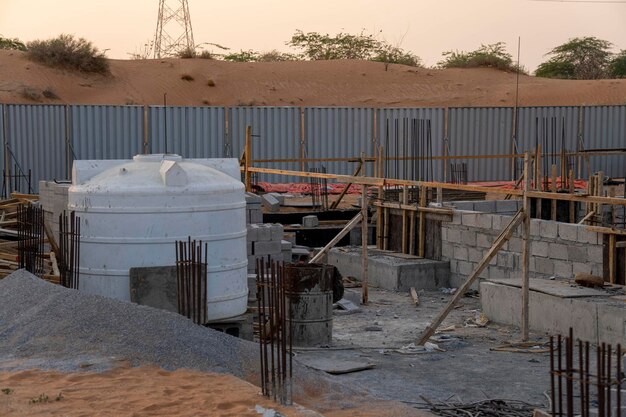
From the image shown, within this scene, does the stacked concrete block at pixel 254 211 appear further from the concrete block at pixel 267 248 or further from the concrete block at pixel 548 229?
the concrete block at pixel 548 229

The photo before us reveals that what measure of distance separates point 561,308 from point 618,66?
55.9 metres

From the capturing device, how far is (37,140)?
2881 centimetres

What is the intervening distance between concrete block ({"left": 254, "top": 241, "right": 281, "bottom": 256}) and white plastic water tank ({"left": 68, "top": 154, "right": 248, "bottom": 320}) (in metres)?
3.36

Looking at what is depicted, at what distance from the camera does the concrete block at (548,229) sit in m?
15.6

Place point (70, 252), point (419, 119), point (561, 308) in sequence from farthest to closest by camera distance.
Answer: point (419, 119)
point (561, 308)
point (70, 252)

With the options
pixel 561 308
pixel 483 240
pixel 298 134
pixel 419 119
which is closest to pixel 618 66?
pixel 419 119

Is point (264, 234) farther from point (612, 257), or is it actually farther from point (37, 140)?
point (37, 140)

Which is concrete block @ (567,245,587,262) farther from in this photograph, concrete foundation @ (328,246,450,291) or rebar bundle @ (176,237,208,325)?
rebar bundle @ (176,237,208,325)

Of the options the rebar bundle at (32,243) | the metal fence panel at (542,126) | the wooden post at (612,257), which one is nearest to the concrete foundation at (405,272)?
the wooden post at (612,257)

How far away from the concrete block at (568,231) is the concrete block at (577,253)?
13 cm

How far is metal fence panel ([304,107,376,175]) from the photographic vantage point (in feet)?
105

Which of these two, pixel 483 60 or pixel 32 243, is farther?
pixel 483 60

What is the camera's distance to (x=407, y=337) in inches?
539

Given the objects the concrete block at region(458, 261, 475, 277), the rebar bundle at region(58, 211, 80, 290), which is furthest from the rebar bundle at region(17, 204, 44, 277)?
the concrete block at region(458, 261, 475, 277)
